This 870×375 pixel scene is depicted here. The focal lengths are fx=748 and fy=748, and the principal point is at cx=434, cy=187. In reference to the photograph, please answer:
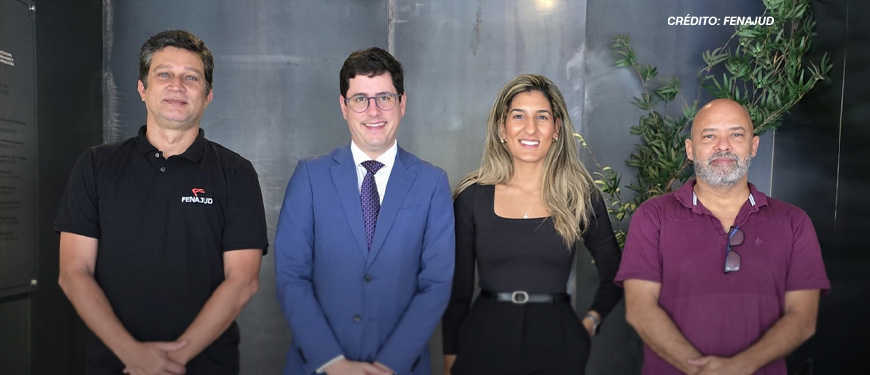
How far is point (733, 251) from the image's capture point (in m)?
2.74

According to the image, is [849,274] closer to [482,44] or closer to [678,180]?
[678,180]

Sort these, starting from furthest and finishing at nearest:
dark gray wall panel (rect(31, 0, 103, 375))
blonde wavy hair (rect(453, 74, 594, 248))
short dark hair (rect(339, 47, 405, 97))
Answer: dark gray wall panel (rect(31, 0, 103, 375)), blonde wavy hair (rect(453, 74, 594, 248)), short dark hair (rect(339, 47, 405, 97))

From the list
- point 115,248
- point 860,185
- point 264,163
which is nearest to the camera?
point 115,248

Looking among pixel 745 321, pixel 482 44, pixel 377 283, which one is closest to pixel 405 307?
pixel 377 283

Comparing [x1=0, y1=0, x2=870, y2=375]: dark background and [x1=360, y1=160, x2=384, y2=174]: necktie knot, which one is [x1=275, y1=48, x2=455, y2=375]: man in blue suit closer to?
[x1=360, y1=160, x2=384, y2=174]: necktie knot

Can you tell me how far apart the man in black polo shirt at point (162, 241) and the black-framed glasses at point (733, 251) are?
67.5 inches

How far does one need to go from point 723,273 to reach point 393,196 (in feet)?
4.07

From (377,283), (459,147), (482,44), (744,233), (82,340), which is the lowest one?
(82,340)

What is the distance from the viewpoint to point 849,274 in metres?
3.85

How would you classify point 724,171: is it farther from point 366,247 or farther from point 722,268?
point 366,247

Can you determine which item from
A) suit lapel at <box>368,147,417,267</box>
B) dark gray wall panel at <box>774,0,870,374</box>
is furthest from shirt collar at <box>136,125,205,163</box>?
dark gray wall panel at <box>774,0,870,374</box>

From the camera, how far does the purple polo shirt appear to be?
2.71 metres

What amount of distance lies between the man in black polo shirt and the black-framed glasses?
5.63ft

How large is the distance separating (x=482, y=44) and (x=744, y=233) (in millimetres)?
2675
